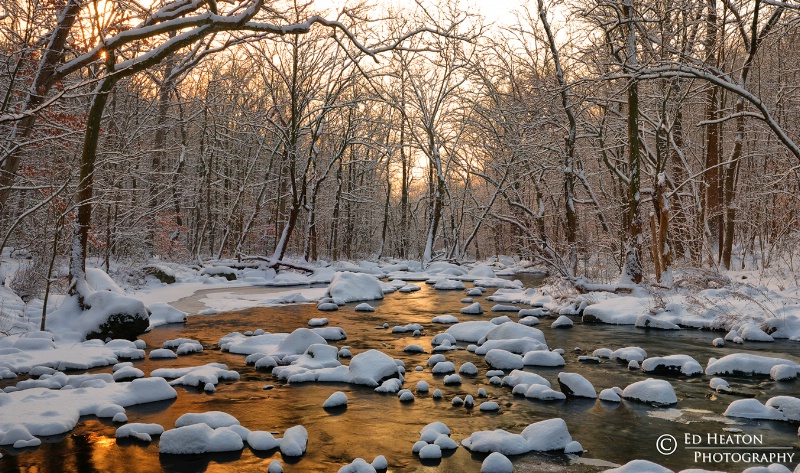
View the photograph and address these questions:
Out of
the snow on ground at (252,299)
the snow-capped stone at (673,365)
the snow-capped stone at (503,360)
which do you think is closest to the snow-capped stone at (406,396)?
the snow-capped stone at (503,360)

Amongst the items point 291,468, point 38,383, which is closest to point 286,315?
point 38,383

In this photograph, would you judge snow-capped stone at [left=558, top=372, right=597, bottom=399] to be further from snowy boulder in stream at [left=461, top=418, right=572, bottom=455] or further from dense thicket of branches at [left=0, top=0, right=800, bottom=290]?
dense thicket of branches at [left=0, top=0, right=800, bottom=290]

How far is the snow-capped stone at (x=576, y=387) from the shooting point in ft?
19.5

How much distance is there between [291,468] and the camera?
162 inches

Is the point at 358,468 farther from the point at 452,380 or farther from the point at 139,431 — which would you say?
the point at 452,380

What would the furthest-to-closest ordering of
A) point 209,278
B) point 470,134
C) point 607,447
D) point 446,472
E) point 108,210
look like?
point 470,134, point 209,278, point 108,210, point 607,447, point 446,472

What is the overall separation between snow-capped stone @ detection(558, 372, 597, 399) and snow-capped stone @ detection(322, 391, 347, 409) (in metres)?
2.39

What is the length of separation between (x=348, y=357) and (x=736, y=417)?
462cm

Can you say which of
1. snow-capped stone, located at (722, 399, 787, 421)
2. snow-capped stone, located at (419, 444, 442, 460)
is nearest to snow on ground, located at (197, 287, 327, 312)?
snow-capped stone, located at (419, 444, 442, 460)

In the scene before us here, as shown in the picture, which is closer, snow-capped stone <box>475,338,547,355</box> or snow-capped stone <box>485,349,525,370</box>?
snow-capped stone <box>485,349,525,370</box>

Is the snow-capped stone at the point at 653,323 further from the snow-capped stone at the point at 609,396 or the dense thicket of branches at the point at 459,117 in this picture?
the snow-capped stone at the point at 609,396

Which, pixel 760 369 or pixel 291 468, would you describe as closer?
pixel 291 468

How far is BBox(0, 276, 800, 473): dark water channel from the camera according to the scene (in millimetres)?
4207

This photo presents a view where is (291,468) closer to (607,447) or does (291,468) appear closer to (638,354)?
(607,447)
